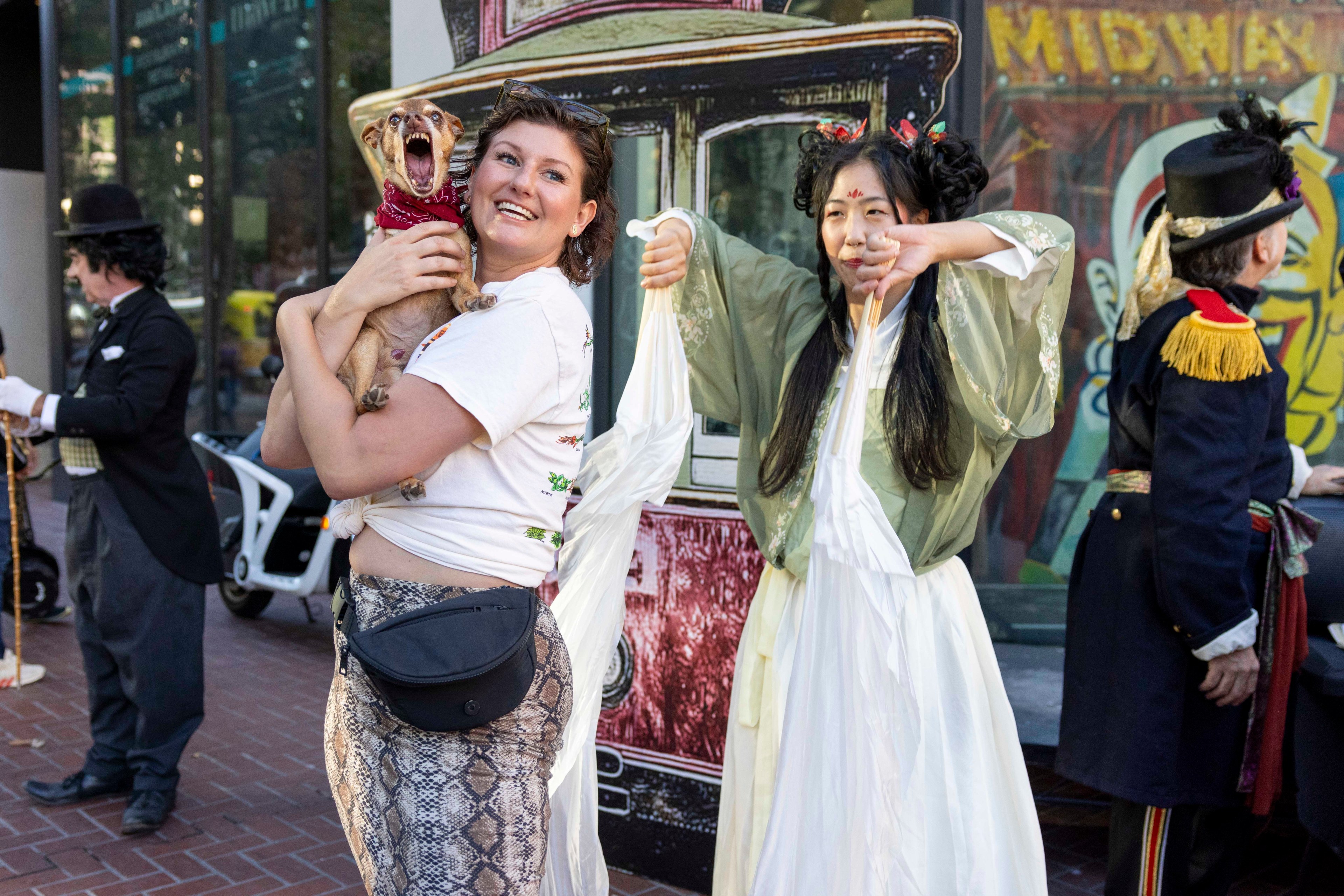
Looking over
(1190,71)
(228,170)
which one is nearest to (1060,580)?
(1190,71)

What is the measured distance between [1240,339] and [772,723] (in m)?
1.42

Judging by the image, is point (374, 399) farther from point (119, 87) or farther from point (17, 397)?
point (119, 87)

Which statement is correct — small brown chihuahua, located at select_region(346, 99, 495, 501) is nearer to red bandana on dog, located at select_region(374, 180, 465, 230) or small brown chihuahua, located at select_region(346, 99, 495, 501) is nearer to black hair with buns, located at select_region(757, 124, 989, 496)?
red bandana on dog, located at select_region(374, 180, 465, 230)

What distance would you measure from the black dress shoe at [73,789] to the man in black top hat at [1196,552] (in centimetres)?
336

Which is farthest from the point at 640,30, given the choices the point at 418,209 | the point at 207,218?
the point at 207,218

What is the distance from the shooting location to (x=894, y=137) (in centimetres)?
244

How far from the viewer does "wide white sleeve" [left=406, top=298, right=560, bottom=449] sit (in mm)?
1666

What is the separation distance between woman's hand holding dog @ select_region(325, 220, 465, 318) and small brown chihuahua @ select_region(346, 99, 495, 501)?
0.03m

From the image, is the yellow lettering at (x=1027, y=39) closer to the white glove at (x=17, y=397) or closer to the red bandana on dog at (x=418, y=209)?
the red bandana on dog at (x=418, y=209)

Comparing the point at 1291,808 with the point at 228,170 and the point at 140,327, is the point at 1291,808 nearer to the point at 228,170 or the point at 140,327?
the point at 140,327

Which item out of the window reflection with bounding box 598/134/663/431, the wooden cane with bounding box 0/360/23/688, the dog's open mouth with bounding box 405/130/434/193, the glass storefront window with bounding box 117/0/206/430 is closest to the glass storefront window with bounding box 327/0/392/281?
the glass storefront window with bounding box 117/0/206/430

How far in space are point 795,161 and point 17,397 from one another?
9.78ft

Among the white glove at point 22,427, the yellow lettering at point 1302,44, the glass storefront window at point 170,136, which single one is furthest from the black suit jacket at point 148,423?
the glass storefront window at point 170,136

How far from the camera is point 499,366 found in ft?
5.56
